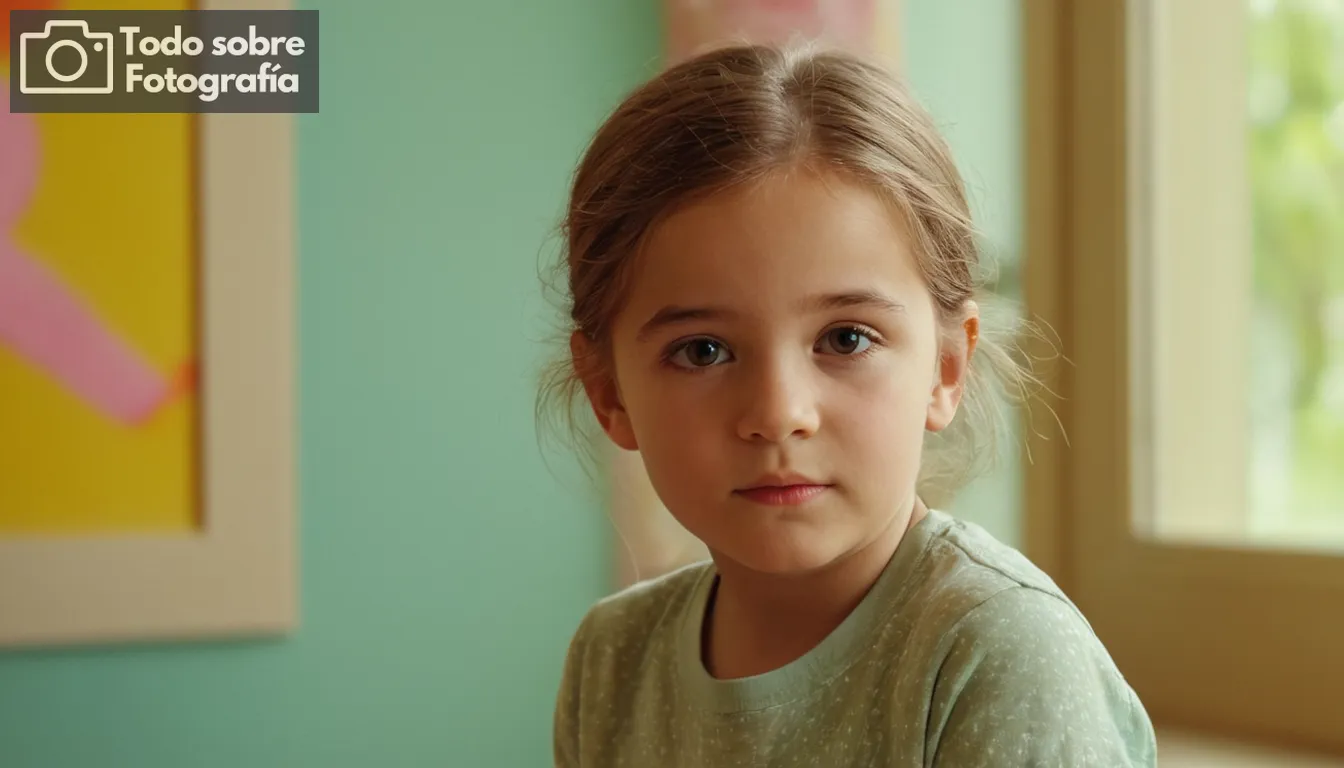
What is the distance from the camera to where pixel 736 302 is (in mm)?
735

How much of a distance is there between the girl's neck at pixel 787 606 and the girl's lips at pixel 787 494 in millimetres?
81

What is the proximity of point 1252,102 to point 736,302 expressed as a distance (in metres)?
0.81

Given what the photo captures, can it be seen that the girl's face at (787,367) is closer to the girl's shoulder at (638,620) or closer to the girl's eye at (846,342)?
the girl's eye at (846,342)

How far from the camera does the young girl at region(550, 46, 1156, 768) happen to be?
71 cm

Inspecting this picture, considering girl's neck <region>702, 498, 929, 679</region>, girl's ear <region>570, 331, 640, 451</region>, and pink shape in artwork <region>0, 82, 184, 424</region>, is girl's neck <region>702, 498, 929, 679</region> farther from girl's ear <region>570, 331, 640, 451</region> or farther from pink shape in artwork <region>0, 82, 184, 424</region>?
pink shape in artwork <region>0, 82, 184, 424</region>

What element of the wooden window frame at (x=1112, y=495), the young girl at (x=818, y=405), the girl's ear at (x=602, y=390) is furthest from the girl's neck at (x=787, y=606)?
the wooden window frame at (x=1112, y=495)

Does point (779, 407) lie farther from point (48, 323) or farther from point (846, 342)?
point (48, 323)

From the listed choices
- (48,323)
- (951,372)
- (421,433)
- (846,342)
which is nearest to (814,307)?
(846,342)

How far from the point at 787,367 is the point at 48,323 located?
2.64 feet

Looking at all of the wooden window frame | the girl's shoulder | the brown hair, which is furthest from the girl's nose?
the wooden window frame

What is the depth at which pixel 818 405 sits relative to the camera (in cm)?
73

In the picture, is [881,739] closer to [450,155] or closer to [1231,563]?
[1231,563]

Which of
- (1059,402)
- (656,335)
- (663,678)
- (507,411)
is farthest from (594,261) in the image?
(1059,402)

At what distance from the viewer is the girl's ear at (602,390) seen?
895 millimetres
